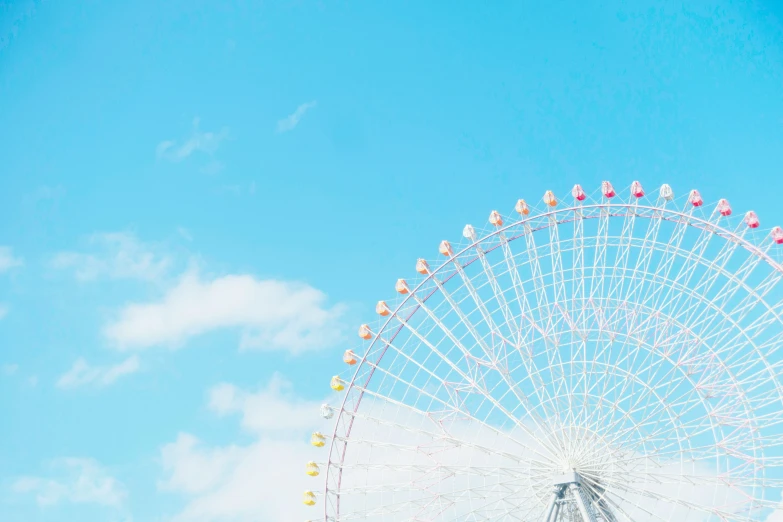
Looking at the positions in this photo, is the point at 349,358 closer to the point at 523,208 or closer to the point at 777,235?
the point at 523,208

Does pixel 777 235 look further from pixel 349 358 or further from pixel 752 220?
pixel 349 358

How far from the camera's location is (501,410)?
51688 mm

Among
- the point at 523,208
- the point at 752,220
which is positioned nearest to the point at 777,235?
the point at 752,220

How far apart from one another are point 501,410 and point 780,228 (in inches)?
682

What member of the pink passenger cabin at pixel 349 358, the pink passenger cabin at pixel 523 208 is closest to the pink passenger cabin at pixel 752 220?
the pink passenger cabin at pixel 523 208

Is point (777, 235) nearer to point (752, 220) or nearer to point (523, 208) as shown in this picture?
point (752, 220)

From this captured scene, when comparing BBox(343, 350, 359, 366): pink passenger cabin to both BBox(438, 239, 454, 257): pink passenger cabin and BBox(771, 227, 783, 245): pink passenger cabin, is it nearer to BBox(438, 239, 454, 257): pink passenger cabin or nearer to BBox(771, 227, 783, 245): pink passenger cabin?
BBox(438, 239, 454, 257): pink passenger cabin

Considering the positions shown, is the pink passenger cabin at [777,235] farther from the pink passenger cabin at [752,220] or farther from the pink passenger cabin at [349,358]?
the pink passenger cabin at [349,358]

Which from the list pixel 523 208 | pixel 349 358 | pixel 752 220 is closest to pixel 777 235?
pixel 752 220

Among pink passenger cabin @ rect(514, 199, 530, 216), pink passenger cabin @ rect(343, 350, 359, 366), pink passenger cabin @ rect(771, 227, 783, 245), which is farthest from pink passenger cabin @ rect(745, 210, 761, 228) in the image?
pink passenger cabin @ rect(343, 350, 359, 366)

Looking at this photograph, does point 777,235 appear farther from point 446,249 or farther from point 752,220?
point 446,249

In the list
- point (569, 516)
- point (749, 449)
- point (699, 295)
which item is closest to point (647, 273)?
point (699, 295)

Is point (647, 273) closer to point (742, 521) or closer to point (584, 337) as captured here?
point (584, 337)

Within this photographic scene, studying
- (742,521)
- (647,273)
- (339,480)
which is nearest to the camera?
(742,521)
